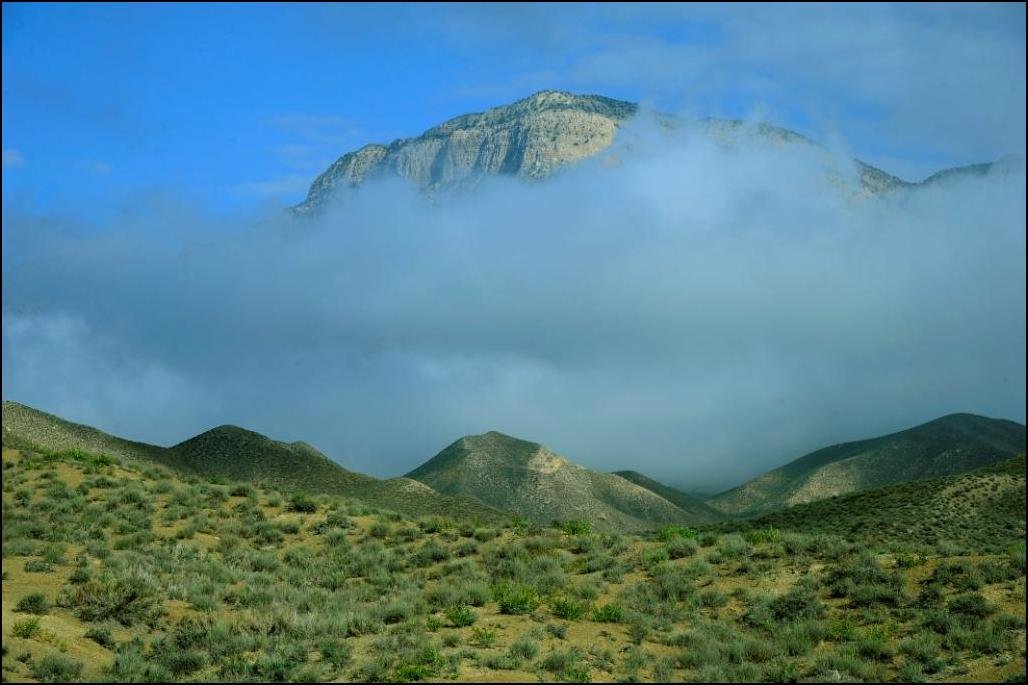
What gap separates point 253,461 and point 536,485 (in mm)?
50346

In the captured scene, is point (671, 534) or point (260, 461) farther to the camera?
point (260, 461)

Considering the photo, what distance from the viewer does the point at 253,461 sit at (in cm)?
10738

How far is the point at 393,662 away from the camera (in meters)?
22.3

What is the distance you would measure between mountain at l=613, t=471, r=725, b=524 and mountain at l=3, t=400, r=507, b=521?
3095 inches

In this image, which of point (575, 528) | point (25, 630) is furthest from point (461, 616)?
point (575, 528)

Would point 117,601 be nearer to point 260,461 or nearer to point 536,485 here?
point 260,461

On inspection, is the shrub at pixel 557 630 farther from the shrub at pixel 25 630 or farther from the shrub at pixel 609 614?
the shrub at pixel 25 630

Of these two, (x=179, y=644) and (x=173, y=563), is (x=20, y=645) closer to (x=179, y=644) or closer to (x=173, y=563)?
(x=179, y=644)

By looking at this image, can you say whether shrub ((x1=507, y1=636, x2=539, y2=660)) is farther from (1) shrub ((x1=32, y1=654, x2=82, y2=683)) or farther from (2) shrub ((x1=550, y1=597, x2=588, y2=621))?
(1) shrub ((x1=32, y1=654, x2=82, y2=683))

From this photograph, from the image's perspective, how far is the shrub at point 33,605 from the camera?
2558 cm

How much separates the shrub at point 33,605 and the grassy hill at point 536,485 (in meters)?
111

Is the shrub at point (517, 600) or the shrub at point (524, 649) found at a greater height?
the shrub at point (517, 600)

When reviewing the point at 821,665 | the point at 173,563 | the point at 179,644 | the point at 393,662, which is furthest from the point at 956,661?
the point at 173,563

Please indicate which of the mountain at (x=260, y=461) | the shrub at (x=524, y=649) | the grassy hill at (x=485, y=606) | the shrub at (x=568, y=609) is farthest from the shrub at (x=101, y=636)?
the mountain at (x=260, y=461)
